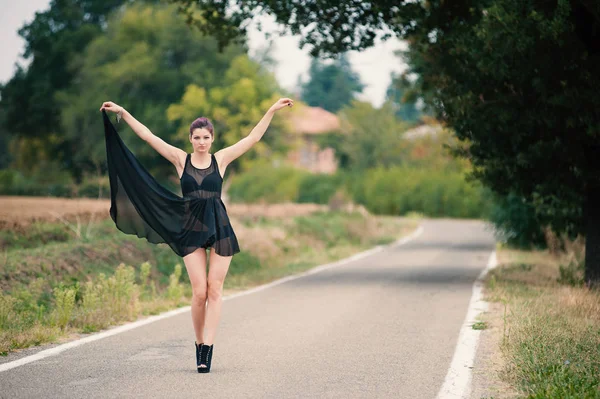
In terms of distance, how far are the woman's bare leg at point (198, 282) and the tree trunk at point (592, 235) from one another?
862 centimetres

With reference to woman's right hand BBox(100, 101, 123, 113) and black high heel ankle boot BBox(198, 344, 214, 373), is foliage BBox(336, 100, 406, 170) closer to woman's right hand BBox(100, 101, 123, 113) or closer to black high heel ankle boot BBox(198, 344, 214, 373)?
woman's right hand BBox(100, 101, 123, 113)

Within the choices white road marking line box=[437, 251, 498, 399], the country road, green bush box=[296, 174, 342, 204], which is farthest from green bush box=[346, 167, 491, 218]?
white road marking line box=[437, 251, 498, 399]

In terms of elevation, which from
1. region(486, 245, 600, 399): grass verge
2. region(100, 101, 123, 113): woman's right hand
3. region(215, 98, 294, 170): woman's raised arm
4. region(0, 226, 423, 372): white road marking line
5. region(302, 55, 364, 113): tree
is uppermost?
region(302, 55, 364, 113): tree

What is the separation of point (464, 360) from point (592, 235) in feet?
24.0

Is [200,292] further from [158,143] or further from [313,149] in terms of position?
[313,149]

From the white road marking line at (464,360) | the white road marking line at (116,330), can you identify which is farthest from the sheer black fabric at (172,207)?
the white road marking line at (464,360)

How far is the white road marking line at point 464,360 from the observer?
6560mm

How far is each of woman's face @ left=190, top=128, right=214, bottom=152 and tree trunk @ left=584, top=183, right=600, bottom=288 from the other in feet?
28.6

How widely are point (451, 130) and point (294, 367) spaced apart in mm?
8439

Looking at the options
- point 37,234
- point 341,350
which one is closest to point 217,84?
point 37,234

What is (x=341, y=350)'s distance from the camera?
8.43 m

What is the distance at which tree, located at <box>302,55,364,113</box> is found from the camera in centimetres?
11331

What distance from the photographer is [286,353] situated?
823 cm

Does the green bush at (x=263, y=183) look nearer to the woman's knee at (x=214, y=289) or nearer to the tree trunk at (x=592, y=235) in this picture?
the tree trunk at (x=592, y=235)
